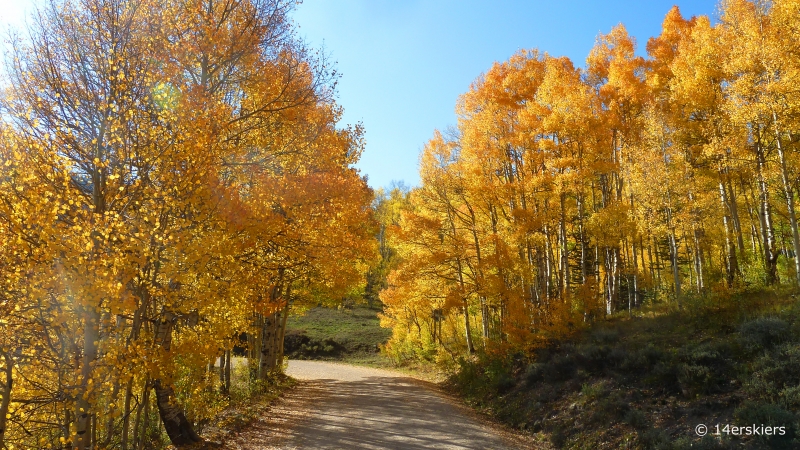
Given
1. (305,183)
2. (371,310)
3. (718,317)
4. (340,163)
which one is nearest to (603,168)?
(718,317)

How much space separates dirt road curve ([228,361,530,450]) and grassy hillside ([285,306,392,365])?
14820 mm

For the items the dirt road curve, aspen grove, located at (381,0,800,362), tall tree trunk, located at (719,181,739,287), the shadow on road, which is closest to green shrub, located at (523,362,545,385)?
aspen grove, located at (381,0,800,362)

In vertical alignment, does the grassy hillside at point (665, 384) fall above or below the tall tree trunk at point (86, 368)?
below

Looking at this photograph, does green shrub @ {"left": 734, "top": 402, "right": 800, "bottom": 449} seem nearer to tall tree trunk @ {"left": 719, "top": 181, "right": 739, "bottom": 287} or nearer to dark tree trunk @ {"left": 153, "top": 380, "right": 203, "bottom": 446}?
tall tree trunk @ {"left": 719, "top": 181, "right": 739, "bottom": 287}

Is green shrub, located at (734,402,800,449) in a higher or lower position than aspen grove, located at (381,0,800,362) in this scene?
lower

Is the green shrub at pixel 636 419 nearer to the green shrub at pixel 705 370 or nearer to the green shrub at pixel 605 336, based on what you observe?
the green shrub at pixel 705 370

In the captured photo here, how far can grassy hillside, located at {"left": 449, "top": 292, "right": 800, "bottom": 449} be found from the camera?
662 cm

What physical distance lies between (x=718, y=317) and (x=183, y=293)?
1171 cm

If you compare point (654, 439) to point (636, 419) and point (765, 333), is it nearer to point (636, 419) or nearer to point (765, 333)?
point (636, 419)

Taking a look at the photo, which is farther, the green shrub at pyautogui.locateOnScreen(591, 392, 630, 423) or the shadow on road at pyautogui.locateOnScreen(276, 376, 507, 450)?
the green shrub at pyautogui.locateOnScreen(591, 392, 630, 423)

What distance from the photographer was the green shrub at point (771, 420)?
5.59 meters

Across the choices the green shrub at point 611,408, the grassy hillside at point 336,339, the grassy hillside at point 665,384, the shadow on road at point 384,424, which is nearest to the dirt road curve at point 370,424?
the shadow on road at point 384,424

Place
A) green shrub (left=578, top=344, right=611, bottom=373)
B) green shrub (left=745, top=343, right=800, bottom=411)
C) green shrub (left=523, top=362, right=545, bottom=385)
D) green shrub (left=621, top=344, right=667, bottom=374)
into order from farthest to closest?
green shrub (left=523, top=362, right=545, bottom=385), green shrub (left=578, top=344, right=611, bottom=373), green shrub (left=621, top=344, right=667, bottom=374), green shrub (left=745, top=343, right=800, bottom=411)

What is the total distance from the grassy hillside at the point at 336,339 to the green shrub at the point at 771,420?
2196cm
